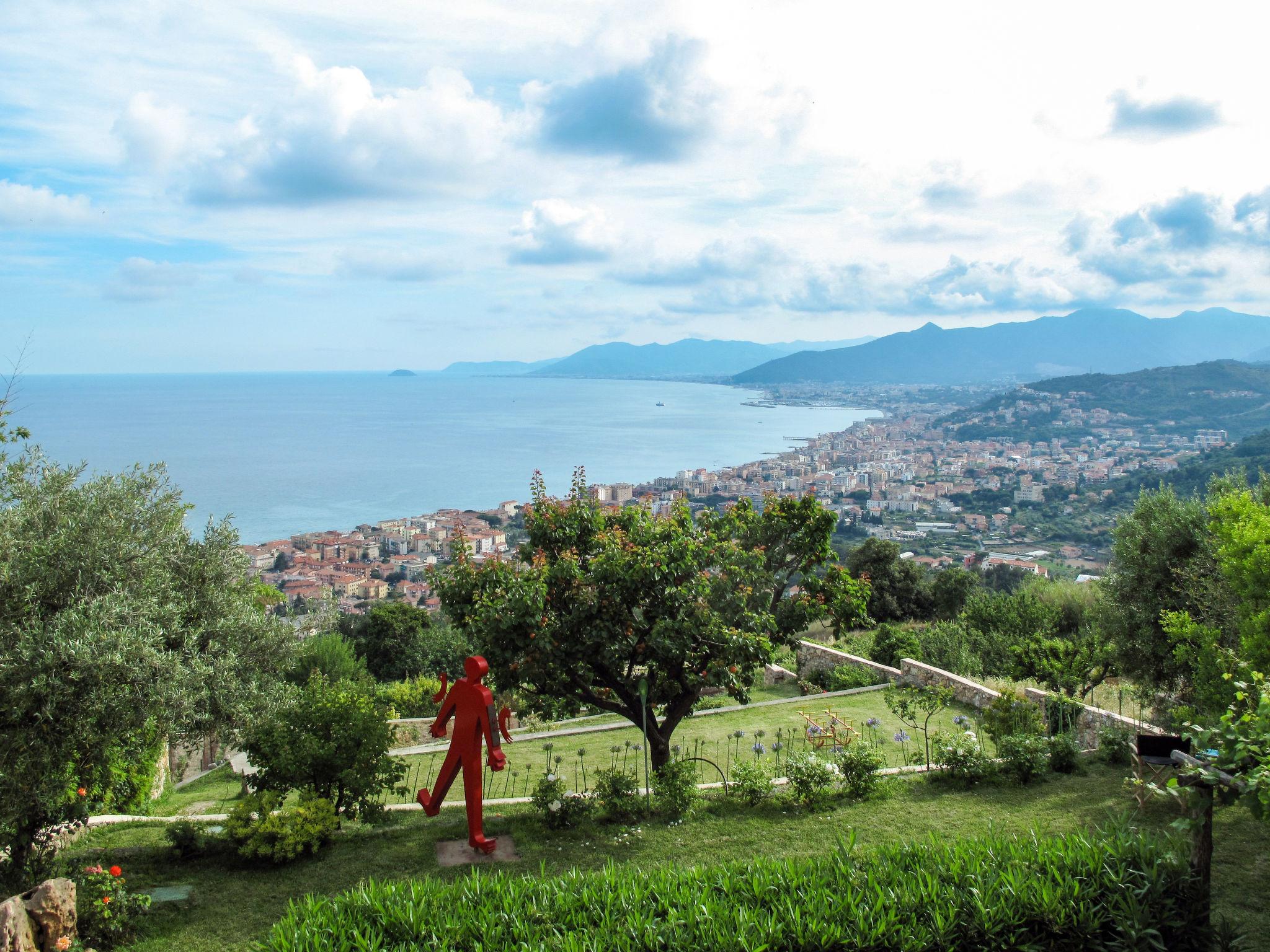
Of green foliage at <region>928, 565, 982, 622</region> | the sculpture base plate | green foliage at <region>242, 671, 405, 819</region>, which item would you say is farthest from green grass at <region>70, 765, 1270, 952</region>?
green foliage at <region>928, 565, 982, 622</region>

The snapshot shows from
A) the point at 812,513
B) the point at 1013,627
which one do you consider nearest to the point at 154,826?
the point at 812,513

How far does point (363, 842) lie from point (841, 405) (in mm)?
158589

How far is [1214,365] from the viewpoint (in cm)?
8838

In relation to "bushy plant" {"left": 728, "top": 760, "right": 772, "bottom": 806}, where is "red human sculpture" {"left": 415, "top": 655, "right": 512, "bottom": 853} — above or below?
above

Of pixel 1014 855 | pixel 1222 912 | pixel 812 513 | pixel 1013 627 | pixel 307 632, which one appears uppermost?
pixel 812 513

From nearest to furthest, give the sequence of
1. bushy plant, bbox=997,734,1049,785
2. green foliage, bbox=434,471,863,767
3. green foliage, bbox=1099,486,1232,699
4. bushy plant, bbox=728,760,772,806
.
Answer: green foliage, bbox=434,471,863,767, bushy plant, bbox=728,760,772,806, bushy plant, bbox=997,734,1049,785, green foliage, bbox=1099,486,1232,699

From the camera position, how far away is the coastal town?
145 ft

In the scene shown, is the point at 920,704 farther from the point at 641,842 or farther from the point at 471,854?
the point at 471,854

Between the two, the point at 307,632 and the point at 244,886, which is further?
the point at 307,632

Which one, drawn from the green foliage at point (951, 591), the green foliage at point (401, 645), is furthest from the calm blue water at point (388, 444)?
the green foliage at point (951, 591)

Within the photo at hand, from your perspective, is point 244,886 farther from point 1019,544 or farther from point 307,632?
Result: point 1019,544

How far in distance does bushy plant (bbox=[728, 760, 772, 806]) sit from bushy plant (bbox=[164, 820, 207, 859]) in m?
5.24

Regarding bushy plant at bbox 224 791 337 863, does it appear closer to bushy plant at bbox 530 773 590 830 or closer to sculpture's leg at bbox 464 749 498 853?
sculpture's leg at bbox 464 749 498 853

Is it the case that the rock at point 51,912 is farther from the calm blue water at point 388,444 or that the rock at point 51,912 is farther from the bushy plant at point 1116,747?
the calm blue water at point 388,444
